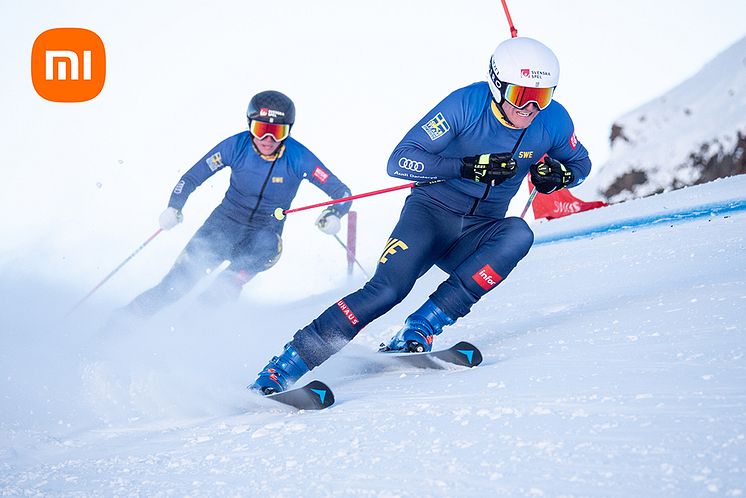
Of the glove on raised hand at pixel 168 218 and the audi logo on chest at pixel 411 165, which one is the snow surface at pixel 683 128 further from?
the audi logo on chest at pixel 411 165

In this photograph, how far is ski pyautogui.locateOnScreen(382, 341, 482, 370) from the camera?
3412mm

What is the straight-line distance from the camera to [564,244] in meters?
6.57


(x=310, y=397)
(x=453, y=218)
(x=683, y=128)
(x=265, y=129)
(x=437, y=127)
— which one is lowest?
(x=310, y=397)

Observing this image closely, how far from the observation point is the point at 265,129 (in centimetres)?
549

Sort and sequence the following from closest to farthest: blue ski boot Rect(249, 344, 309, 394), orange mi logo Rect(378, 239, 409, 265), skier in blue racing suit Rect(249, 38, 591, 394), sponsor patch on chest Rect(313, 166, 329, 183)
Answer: blue ski boot Rect(249, 344, 309, 394) → skier in blue racing suit Rect(249, 38, 591, 394) → orange mi logo Rect(378, 239, 409, 265) → sponsor patch on chest Rect(313, 166, 329, 183)

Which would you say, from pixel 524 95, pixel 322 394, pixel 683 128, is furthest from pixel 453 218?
pixel 683 128

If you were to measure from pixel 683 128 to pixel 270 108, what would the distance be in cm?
1932

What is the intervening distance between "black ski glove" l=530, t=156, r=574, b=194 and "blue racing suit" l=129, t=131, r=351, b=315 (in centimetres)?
215

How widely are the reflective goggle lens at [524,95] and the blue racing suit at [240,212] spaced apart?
2309 mm

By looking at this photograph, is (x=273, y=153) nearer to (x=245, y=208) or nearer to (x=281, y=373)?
(x=245, y=208)

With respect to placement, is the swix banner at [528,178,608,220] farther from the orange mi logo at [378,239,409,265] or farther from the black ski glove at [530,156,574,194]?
the orange mi logo at [378,239,409,265]

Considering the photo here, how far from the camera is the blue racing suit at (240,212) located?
570 centimetres

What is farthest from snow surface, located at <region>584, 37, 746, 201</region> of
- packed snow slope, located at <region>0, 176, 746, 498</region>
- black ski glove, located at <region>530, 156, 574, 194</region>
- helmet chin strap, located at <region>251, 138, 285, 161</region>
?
black ski glove, located at <region>530, 156, 574, 194</region>

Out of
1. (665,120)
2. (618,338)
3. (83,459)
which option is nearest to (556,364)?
(618,338)
